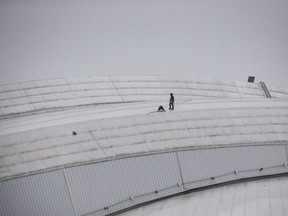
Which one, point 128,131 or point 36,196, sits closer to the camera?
point 36,196

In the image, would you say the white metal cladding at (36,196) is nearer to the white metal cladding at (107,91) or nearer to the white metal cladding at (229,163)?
the white metal cladding at (229,163)

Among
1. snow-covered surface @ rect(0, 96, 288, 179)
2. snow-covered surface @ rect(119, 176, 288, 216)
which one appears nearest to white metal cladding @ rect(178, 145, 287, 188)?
snow-covered surface @ rect(0, 96, 288, 179)

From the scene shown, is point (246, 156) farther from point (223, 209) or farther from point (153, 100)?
point (153, 100)

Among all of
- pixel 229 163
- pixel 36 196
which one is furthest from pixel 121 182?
pixel 229 163

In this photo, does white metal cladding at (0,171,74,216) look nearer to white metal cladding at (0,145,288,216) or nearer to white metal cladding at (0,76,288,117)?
white metal cladding at (0,145,288,216)

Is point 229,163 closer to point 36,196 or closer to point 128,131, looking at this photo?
point 128,131

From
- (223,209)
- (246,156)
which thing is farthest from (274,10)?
(223,209)
